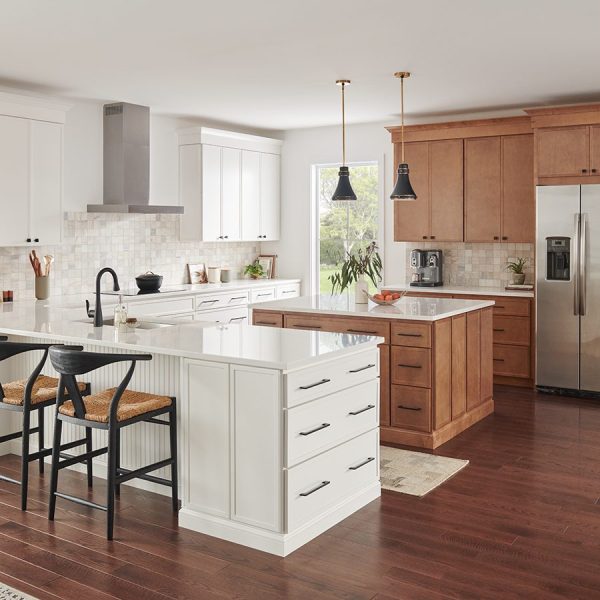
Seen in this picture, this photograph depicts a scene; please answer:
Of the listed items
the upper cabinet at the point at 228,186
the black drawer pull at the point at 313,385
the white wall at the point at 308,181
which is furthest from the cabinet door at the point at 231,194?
the black drawer pull at the point at 313,385

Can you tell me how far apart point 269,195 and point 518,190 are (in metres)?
2.86

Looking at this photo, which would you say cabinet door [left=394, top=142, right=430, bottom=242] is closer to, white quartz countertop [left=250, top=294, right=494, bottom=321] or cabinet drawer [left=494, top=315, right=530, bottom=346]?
cabinet drawer [left=494, top=315, right=530, bottom=346]

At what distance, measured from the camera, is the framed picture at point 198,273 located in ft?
26.8

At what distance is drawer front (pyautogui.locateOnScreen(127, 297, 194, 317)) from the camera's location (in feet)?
21.7

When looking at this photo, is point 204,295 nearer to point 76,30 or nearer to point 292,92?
point 292,92

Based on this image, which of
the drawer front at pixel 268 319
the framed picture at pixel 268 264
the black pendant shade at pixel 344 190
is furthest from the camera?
the framed picture at pixel 268 264

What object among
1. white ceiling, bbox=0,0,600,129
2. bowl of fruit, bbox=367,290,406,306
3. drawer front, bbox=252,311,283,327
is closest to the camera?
white ceiling, bbox=0,0,600,129

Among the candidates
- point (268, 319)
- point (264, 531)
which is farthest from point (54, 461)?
point (268, 319)

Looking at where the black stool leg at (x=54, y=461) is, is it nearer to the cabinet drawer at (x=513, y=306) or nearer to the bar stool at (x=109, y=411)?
the bar stool at (x=109, y=411)

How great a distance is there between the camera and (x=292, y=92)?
21.3 ft

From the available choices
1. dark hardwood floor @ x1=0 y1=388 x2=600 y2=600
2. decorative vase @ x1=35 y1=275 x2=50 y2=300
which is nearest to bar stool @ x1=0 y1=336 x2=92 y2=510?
dark hardwood floor @ x1=0 y1=388 x2=600 y2=600

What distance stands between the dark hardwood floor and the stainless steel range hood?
3249 millimetres

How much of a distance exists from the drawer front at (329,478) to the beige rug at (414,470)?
→ 25 cm

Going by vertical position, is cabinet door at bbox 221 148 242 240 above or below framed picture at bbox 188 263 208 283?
above
